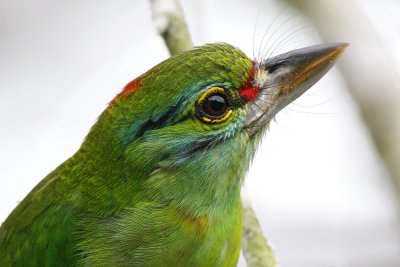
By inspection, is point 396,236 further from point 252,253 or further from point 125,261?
point 125,261

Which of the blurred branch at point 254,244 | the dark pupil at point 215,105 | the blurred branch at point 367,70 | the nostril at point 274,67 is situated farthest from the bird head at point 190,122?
the blurred branch at point 367,70

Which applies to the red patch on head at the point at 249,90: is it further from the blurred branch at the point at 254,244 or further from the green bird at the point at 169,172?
the blurred branch at the point at 254,244

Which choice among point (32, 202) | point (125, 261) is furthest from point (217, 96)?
point (32, 202)

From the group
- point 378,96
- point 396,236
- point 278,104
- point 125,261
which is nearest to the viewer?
point 125,261

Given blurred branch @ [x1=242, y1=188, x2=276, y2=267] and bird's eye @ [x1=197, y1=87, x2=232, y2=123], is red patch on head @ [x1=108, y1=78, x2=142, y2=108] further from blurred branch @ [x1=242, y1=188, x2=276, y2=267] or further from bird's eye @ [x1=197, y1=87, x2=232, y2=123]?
blurred branch @ [x1=242, y1=188, x2=276, y2=267]

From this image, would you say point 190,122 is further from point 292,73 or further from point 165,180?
point 292,73

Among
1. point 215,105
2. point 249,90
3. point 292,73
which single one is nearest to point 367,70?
point 292,73
